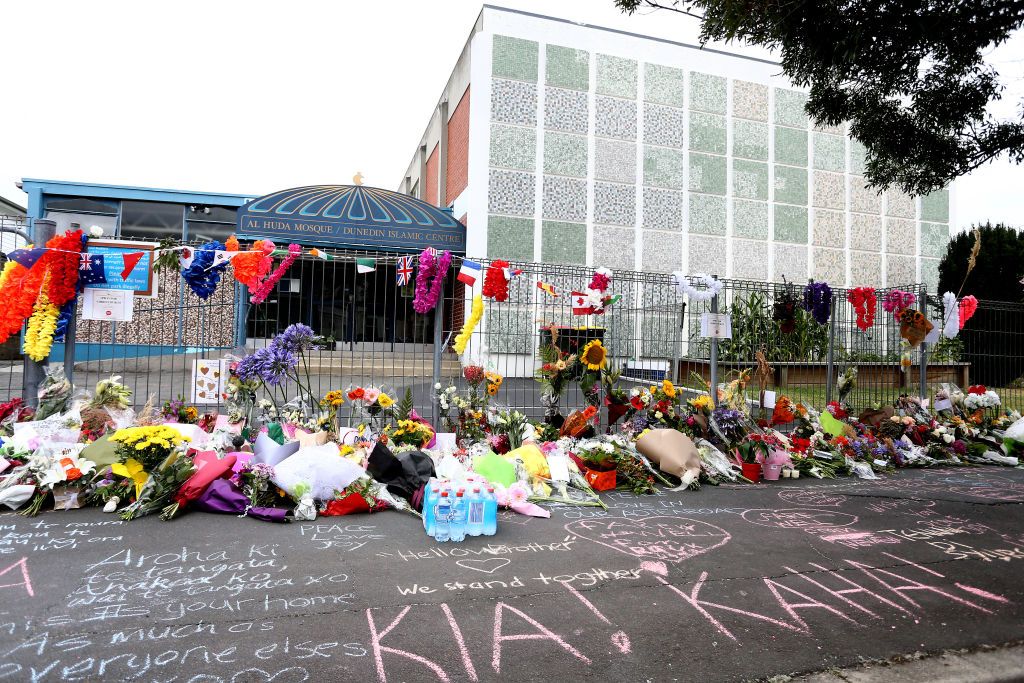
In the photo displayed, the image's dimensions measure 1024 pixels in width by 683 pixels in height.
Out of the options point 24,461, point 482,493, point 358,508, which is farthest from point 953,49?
point 24,461

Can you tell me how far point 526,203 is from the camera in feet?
53.2

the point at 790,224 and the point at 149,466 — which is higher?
the point at 790,224

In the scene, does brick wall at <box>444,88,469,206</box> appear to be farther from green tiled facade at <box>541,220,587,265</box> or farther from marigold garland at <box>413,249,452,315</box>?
marigold garland at <box>413,249,452,315</box>

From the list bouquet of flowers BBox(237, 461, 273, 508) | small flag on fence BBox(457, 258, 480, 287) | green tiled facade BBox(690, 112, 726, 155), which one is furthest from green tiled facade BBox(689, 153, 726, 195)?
bouquet of flowers BBox(237, 461, 273, 508)

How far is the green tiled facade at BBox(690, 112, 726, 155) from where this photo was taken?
17.8 metres

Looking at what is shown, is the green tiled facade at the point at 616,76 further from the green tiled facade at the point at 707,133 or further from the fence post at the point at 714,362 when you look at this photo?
the fence post at the point at 714,362

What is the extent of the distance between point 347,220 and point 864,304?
11535 mm

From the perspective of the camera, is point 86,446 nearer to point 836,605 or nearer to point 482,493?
point 482,493

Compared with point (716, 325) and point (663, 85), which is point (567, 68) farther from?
point (716, 325)

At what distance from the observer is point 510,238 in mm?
16062

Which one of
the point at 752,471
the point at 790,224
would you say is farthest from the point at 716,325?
the point at 790,224

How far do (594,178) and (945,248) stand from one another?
12.8 meters

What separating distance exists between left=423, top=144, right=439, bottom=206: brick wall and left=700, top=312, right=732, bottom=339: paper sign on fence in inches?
580

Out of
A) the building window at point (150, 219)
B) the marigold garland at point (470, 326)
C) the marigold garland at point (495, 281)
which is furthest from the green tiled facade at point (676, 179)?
the building window at point (150, 219)
